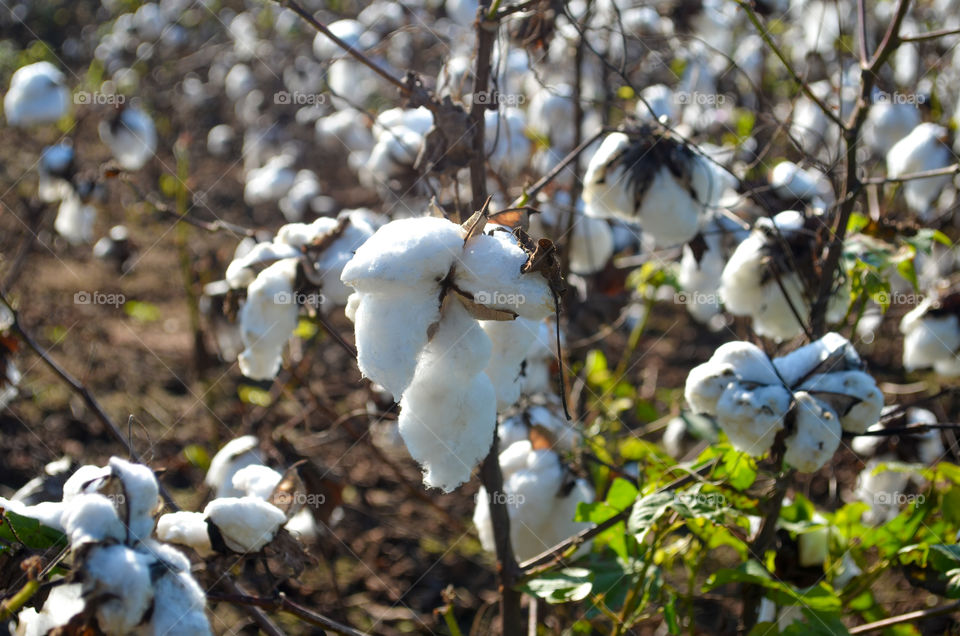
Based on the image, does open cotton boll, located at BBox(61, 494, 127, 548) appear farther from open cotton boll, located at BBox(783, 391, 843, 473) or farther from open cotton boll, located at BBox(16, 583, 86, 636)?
open cotton boll, located at BBox(783, 391, 843, 473)

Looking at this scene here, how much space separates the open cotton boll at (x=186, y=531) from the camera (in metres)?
1.09

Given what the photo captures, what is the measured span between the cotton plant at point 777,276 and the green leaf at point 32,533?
3.80ft

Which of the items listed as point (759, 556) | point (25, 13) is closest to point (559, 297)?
point (759, 556)

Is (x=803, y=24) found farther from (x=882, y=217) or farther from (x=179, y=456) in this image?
(x=179, y=456)

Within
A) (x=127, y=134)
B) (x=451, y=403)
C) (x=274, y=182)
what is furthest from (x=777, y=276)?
(x=274, y=182)

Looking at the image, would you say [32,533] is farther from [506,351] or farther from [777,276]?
[777,276]

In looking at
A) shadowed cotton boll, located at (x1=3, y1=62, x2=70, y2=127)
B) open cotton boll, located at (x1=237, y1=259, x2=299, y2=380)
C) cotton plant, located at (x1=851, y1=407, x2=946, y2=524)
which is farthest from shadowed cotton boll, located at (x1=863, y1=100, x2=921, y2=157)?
shadowed cotton boll, located at (x1=3, y1=62, x2=70, y2=127)

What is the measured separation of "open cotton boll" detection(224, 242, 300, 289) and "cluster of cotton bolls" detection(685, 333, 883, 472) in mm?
686

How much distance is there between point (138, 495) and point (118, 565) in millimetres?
96

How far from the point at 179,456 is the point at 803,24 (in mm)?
3758

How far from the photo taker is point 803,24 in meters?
4.56

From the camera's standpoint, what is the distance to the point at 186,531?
1097 mm

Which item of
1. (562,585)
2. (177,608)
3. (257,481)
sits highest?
(177,608)

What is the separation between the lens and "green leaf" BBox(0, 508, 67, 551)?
932 millimetres
